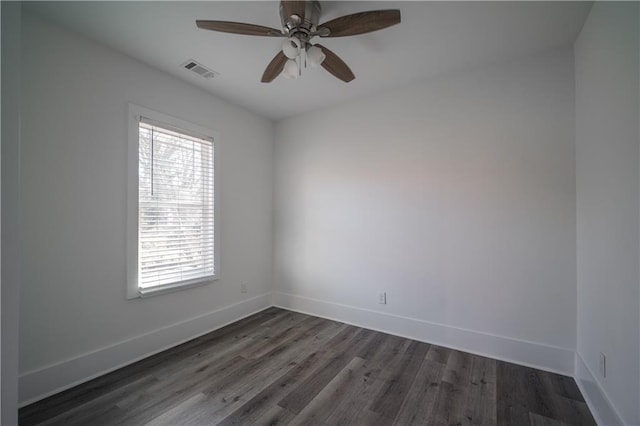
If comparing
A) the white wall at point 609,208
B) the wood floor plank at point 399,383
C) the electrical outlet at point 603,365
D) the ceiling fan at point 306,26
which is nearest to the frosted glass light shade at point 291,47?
the ceiling fan at point 306,26

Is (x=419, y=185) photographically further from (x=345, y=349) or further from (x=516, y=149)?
(x=345, y=349)

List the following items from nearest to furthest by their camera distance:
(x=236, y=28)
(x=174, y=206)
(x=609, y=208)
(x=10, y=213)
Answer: (x=10, y=213) < (x=609, y=208) < (x=236, y=28) < (x=174, y=206)

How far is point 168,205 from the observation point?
2.49 m

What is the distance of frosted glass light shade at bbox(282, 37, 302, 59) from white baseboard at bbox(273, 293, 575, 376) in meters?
2.58

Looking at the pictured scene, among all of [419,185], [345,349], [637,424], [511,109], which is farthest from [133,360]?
[511,109]

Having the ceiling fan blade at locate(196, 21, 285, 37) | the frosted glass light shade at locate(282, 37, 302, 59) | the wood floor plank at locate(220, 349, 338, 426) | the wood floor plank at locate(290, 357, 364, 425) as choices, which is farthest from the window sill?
the frosted glass light shade at locate(282, 37, 302, 59)

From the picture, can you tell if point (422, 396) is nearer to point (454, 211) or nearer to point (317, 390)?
point (317, 390)

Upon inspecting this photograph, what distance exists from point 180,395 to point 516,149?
326 centimetres

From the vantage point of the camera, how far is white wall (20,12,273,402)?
1738 mm

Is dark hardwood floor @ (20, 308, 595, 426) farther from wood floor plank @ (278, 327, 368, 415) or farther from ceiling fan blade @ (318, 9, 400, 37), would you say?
ceiling fan blade @ (318, 9, 400, 37)

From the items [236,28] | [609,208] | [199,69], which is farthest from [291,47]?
[609,208]

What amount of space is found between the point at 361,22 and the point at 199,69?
1.63 metres

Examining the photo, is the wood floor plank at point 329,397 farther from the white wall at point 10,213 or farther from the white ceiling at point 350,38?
the white ceiling at point 350,38

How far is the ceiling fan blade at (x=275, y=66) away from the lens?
1.88m
